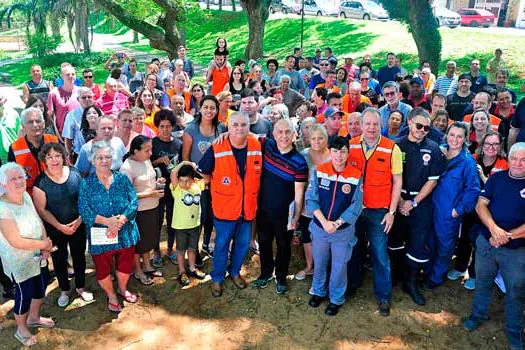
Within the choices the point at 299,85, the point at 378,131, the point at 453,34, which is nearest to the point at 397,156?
the point at 378,131

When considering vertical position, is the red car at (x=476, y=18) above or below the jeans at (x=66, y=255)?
above

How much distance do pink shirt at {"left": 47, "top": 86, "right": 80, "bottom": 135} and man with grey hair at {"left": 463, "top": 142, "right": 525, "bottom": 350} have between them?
5.84m

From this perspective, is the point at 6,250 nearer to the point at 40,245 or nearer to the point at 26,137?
the point at 40,245

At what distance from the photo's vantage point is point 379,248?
4.43m

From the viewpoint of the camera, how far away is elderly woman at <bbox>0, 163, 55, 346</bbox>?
371 cm

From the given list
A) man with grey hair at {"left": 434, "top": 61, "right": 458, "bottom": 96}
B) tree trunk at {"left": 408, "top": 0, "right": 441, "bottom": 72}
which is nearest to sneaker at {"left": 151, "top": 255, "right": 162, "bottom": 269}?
man with grey hair at {"left": 434, "top": 61, "right": 458, "bottom": 96}

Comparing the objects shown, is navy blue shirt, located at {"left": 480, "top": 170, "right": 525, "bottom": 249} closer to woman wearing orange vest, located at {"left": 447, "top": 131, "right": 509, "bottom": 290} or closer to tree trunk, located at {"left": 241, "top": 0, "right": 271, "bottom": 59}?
woman wearing orange vest, located at {"left": 447, "top": 131, "right": 509, "bottom": 290}

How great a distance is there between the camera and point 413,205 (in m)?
4.40

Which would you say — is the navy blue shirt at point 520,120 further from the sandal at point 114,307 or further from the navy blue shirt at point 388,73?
the sandal at point 114,307

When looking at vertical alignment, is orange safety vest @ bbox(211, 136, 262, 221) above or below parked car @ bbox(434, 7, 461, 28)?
below

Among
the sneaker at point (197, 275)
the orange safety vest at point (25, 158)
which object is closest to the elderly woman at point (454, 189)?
the sneaker at point (197, 275)

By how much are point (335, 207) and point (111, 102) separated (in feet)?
16.3

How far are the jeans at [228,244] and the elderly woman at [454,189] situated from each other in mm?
2016

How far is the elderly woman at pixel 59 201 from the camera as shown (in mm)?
4059
